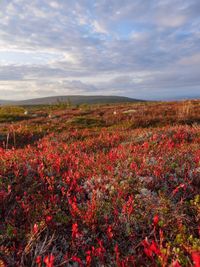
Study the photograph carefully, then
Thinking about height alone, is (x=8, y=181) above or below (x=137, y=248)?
above

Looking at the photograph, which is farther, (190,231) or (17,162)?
(17,162)

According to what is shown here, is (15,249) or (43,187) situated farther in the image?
(43,187)

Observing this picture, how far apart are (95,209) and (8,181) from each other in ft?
6.95

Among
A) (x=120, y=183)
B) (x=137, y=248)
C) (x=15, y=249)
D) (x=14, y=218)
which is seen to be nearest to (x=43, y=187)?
(x=14, y=218)

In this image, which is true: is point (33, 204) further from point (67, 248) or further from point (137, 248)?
point (137, 248)

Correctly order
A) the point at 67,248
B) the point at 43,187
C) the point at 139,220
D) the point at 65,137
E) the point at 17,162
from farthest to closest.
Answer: the point at 65,137
the point at 17,162
the point at 43,187
the point at 139,220
the point at 67,248

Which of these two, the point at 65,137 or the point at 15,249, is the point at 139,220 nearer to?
the point at 15,249

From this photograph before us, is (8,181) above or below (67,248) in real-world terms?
above

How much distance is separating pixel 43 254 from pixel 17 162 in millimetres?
3033

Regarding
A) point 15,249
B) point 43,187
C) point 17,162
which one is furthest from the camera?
point 17,162

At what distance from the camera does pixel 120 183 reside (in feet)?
16.1

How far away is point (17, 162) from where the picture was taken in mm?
6180

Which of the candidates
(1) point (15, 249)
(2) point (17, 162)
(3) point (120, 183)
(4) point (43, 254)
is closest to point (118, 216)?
(3) point (120, 183)

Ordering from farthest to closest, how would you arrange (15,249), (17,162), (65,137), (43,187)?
(65,137) → (17,162) → (43,187) → (15,249)
